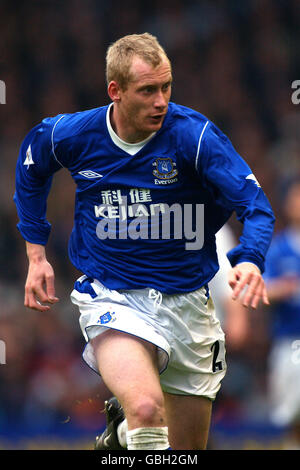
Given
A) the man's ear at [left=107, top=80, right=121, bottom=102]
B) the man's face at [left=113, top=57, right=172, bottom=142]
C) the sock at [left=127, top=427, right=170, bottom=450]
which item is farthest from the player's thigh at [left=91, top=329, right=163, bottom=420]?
the man's ear at [left=107, top=80, right=121, bottom=102]

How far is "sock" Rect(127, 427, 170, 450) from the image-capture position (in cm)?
430

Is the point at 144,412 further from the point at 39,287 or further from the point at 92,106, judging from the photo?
the point at 92,106

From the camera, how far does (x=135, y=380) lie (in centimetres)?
435

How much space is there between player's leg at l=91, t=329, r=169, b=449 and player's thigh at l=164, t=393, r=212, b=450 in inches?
18.3

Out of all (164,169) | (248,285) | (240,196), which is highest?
(164,169)

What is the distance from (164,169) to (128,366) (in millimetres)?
1035

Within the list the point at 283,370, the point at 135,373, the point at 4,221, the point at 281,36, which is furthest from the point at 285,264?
the point at 281,36

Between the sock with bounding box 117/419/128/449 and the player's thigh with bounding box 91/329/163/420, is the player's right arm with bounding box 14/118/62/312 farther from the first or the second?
the sock with bounding box 117/419/128/449

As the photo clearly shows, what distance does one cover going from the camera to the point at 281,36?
13414mm

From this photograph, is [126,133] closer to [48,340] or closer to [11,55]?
[48,340]

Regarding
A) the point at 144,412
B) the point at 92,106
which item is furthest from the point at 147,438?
the point at 92,106

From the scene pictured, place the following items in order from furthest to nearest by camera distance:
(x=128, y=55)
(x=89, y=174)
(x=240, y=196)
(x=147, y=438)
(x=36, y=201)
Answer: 1. (x=36, y=201)
2. (x=89, y=174)
3. (x=128, y=55)
4. (x=240, y=196)
5. (x=147, y=438)

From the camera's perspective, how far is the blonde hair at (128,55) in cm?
460

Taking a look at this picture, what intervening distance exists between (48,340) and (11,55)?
5154 mm
